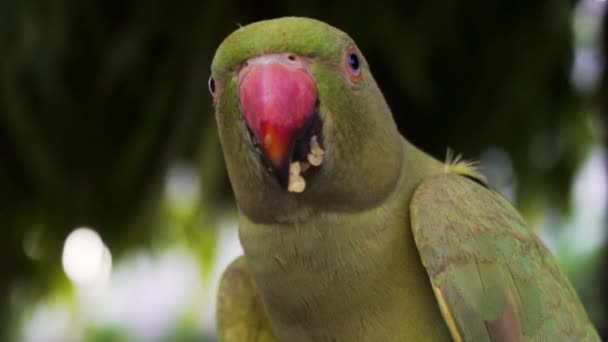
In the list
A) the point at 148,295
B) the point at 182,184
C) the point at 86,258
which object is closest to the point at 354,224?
the point at 182,184

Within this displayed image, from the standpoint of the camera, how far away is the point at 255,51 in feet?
2.14

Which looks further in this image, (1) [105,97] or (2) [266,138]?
(1) [105,97]

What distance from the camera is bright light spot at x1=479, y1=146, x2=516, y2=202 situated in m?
1.75

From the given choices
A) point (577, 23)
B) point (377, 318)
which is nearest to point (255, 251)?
point (377, 318)

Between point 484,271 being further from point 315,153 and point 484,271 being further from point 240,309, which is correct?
point 240,309

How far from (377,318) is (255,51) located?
0.29 m

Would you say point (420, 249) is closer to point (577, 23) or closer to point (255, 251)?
point (255, 251)

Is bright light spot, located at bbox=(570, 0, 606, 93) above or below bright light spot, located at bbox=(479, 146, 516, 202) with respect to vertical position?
above

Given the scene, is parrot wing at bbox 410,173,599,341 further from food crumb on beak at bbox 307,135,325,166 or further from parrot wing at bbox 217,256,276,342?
parrot wing at bbox 217,256,276,342

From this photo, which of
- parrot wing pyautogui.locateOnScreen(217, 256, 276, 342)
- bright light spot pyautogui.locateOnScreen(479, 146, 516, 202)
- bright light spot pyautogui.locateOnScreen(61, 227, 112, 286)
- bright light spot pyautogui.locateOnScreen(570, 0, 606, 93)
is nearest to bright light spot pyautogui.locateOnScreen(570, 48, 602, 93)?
bright light spot pyautogui.locateOnScreen(570, 0, 606, 93)

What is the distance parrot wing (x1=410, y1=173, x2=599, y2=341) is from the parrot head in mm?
67

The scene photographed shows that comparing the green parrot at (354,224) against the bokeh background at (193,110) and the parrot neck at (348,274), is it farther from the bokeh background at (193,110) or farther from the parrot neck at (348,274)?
the bokeh background at (193,110)

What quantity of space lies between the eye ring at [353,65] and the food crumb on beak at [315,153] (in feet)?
0.26

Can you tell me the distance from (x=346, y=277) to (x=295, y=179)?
129mm
